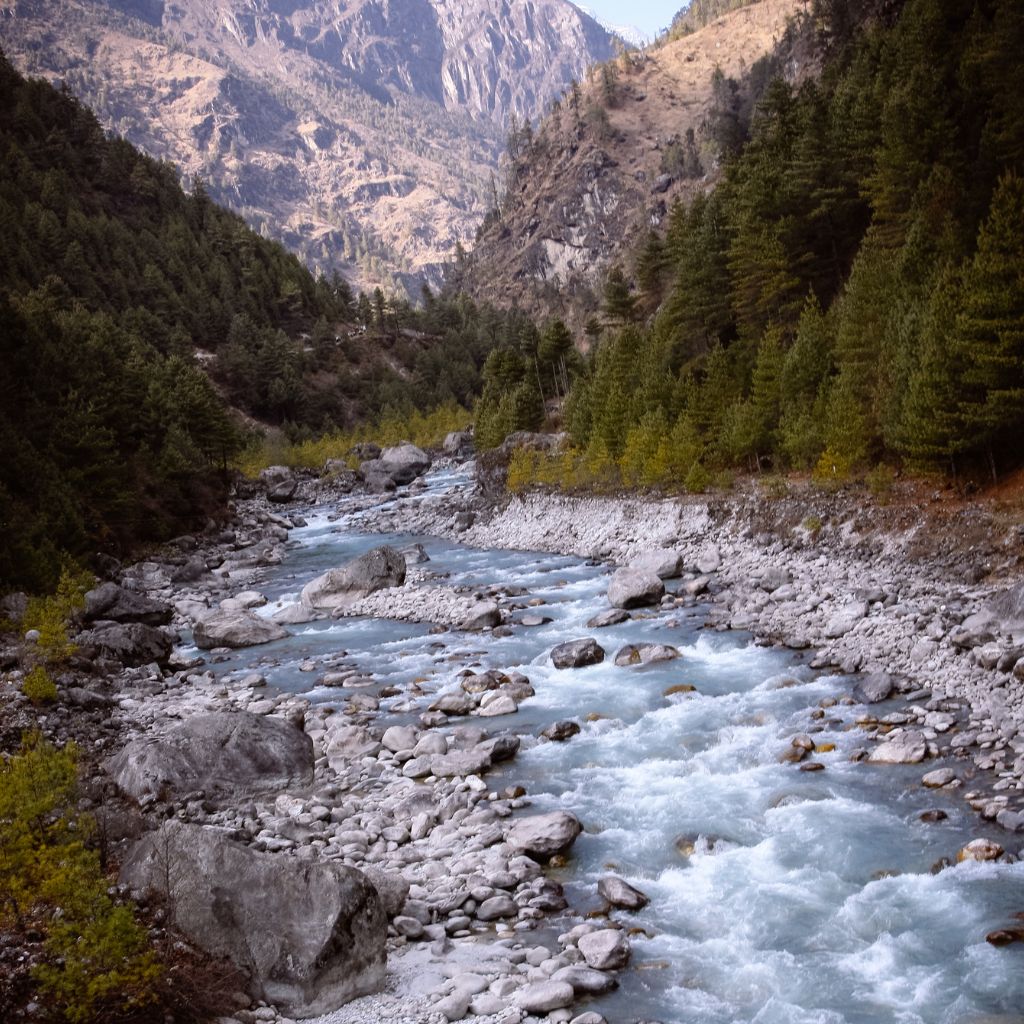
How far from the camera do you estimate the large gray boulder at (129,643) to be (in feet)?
84.8

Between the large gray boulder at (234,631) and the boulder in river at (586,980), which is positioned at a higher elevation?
the boulder in river at (586,980)

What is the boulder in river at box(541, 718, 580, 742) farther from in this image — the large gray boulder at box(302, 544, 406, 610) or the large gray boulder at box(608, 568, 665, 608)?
the large gray boulder at box(302, 544, 406, 610)

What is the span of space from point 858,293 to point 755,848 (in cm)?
2953

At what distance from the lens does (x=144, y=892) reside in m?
10.2

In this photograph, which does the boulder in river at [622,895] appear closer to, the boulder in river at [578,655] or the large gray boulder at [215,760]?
the large gray boulder at [215,760]

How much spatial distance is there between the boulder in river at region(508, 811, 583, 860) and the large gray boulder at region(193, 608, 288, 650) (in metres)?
19.0

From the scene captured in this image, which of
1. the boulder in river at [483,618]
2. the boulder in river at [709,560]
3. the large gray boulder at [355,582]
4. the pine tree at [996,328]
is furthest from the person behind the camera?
the large gray boulder at [355,582]

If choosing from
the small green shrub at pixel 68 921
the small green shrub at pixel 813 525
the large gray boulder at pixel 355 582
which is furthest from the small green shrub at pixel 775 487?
Result: the small green shrub at pixel 68 921

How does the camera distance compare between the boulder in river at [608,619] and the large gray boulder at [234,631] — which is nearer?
the boulder in river at [608,619]

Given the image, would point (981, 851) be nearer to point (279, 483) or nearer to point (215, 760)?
point (215, 760)

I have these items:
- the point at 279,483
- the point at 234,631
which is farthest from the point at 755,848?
the point at 279,483

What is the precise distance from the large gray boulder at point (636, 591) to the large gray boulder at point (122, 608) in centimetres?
1950

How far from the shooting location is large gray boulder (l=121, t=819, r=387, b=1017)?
9.30 metres

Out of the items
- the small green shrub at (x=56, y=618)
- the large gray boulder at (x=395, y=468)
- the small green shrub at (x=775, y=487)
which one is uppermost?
the small green shrub at (x=775, y=487)
